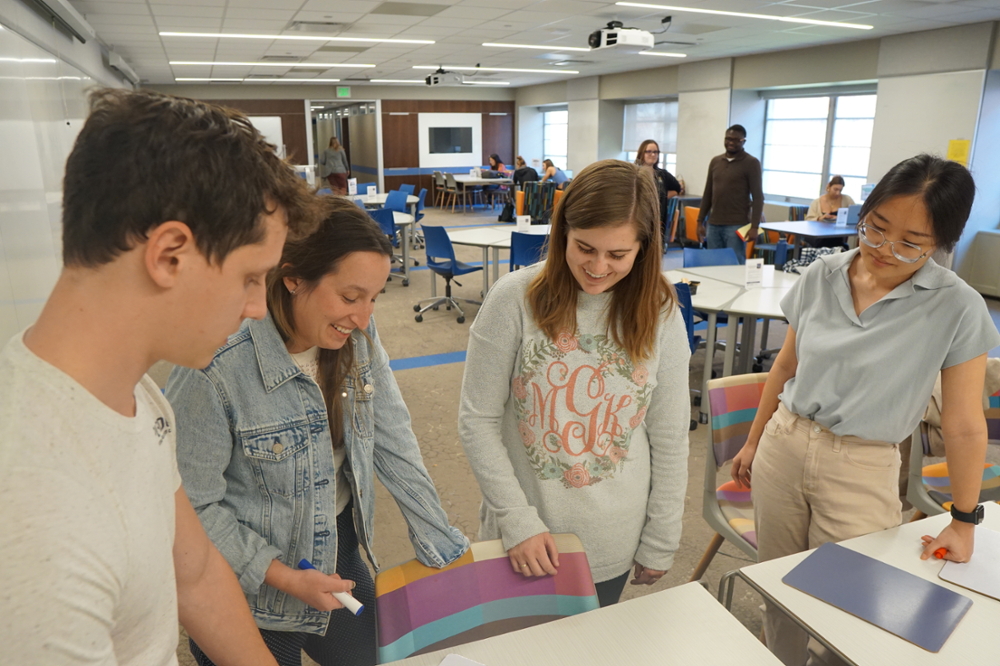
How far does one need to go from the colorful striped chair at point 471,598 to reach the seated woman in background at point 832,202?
703 cm

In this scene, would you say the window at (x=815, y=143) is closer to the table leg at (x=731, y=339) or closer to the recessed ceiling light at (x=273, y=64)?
the table leg at (x=731, y=339)

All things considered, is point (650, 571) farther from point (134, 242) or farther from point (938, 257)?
point (134, 242)

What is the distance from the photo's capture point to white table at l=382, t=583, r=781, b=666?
112 centimetres

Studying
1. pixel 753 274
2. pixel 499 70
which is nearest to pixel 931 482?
pixel 753 274

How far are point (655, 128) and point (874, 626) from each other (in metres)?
13.1

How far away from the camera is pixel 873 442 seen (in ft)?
5.25

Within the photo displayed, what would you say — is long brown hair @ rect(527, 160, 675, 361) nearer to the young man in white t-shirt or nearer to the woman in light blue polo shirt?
the woman in light blue polo shirt

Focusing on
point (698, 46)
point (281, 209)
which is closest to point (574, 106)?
point (698, 46)

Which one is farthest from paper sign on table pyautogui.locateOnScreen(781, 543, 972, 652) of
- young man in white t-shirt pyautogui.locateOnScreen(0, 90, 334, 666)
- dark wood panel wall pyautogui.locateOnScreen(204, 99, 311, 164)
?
dark wood panel wall pyautogui.locateOnScreen(204, 99, 311, 164)

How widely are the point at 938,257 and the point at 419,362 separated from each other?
3.82 m

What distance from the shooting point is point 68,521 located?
498mm

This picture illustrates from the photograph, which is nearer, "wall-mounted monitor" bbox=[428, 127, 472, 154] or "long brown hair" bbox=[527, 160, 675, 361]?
"long brown hair" bbox=[527, 160, 675, 361]

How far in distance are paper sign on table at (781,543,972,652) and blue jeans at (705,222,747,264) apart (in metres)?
5.42

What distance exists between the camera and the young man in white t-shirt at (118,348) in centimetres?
49
